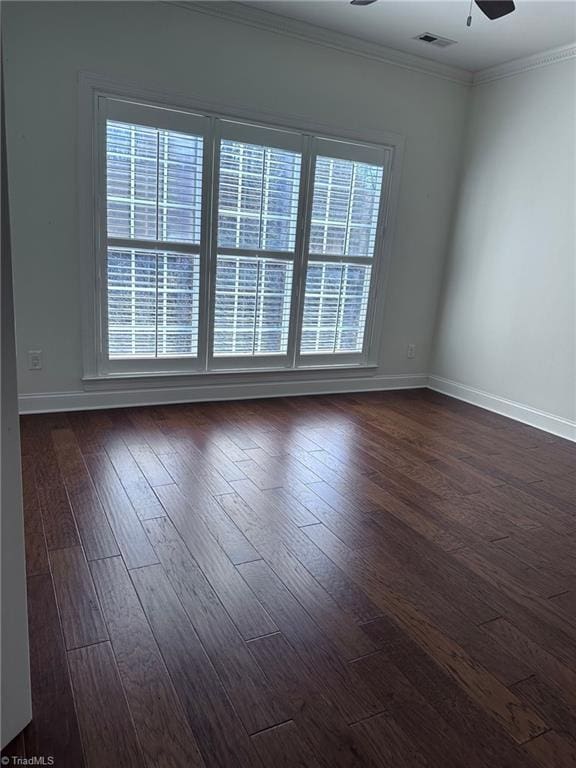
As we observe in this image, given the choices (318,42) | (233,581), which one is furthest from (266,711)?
(318,42)

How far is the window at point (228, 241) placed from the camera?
3.47 metres

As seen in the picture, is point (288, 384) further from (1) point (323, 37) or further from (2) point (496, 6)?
(2) point (496, 6)

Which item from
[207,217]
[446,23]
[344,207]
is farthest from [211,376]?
[446,23]

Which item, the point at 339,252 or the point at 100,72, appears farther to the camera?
the point at 339,252

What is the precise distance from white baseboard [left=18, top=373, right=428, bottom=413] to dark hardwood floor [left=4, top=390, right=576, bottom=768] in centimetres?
28

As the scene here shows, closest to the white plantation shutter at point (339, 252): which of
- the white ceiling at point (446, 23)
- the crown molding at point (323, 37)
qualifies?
the crown molding at point (323, 37)

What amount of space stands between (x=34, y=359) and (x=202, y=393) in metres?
1.21

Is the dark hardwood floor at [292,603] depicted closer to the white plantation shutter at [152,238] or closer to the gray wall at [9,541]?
the gray wall at [9,541]

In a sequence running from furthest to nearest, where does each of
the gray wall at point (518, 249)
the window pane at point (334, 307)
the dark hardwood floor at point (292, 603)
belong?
the window pane at point (334, 307)
the gray wall at point (518, 249)
the dark hardwood floor at point (292, 603)

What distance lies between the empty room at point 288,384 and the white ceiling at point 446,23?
4cm

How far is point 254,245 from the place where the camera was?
395 centimetres

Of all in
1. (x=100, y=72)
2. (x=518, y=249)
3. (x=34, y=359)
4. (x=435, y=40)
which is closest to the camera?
(x=100, y=72)

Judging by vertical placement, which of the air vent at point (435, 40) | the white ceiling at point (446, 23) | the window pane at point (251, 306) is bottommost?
the window pane at point (251, 306)

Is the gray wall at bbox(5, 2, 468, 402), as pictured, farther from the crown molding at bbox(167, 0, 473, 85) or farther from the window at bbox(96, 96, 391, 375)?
the window at bbox(96, 96, 391, 375)
